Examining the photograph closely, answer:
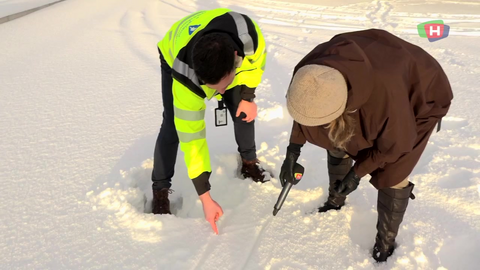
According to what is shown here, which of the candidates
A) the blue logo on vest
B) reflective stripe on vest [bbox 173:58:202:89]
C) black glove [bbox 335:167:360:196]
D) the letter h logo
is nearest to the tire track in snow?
black glove [bbox 335:167:360:196]

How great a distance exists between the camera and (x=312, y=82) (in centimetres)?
96

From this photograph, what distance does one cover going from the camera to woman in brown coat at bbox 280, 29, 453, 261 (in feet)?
3.22

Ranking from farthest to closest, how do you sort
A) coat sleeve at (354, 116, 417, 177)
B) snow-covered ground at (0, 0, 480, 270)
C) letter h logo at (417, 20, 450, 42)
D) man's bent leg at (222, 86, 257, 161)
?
letter h logo at (417, 20, 450, 42), man's bent leg at (222, 86, 257, 161), snow-covered ground at (0, 0, 480, 270), coat sleeve at (354, 116, 417, 177)

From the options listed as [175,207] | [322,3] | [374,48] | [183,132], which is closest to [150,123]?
[175,207]

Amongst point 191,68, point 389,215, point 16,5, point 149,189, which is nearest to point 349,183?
point 389,215

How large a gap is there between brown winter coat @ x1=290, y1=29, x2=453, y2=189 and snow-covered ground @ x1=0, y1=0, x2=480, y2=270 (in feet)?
2.16

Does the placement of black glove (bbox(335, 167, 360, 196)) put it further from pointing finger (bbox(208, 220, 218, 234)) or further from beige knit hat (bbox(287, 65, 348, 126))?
pointing finger (bbox(208, 220, 218, 234))

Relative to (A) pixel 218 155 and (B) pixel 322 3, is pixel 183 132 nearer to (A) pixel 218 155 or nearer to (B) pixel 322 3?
(A) pixel 218 155

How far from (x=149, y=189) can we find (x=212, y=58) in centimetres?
123

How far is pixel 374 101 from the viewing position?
3.54 feet

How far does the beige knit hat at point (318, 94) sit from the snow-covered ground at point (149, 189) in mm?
962

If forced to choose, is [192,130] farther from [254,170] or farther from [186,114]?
[254,170]

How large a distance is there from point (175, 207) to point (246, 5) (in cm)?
485

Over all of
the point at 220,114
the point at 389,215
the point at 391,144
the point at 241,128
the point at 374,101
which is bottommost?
the point at 389,215
